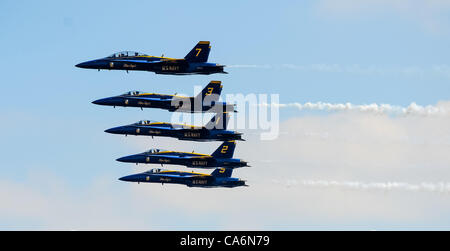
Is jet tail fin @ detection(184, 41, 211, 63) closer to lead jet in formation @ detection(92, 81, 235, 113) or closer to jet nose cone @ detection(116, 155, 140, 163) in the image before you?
lead jet in formation @ detection(92, 81, 235, 113)

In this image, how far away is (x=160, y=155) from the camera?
136750mm

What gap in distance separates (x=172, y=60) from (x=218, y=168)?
87.2ft

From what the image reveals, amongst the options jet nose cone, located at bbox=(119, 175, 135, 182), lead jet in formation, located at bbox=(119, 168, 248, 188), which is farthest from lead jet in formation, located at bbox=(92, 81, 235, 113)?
jet nose cone, located at bbox=(119, 175, 135, 182)

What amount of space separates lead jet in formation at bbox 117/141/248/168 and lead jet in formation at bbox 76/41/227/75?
16.7 meters

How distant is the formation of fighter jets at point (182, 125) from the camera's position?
398 feet

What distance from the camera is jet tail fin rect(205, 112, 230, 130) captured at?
428 feet

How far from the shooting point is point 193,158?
135 meters

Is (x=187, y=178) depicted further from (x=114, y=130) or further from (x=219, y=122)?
(x=114, y=130)

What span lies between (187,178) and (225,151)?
260 inches

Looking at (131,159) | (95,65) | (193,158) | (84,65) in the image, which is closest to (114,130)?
(131,159)

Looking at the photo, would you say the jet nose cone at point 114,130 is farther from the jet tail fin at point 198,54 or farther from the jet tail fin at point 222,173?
the jet tail fin at point 222,173
